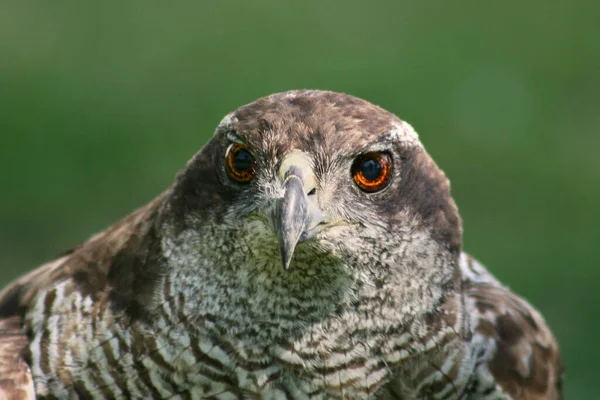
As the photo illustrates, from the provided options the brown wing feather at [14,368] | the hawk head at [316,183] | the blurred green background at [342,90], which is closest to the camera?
the hawk head at [316,183]

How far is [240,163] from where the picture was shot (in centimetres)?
384

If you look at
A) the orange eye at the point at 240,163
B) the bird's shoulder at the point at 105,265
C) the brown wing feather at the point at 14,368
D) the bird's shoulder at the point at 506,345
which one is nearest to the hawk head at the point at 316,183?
the orange eye at the point at 240,163

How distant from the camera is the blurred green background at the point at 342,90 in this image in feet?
26.5

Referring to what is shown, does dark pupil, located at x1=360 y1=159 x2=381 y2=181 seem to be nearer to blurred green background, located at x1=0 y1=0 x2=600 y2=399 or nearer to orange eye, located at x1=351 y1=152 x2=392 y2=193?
orange eye, located at x1=351 y1=152 x2=392 y2=193

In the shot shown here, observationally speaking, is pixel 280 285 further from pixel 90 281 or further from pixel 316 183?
pixel 90 281

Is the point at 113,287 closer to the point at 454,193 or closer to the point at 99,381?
the point at 99,381

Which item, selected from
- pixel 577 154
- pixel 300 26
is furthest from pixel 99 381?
pixel 300 26

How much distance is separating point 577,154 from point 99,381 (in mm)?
5804

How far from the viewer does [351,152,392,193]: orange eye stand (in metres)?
3.86

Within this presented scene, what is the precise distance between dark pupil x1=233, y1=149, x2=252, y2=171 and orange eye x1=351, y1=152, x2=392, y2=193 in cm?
35

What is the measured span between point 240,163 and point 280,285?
44 cm

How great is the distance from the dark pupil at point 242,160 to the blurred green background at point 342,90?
3652mm

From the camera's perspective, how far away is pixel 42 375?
413 cm

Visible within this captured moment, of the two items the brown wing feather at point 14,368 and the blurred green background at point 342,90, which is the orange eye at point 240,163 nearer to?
the brown wing feather at point 14,368
